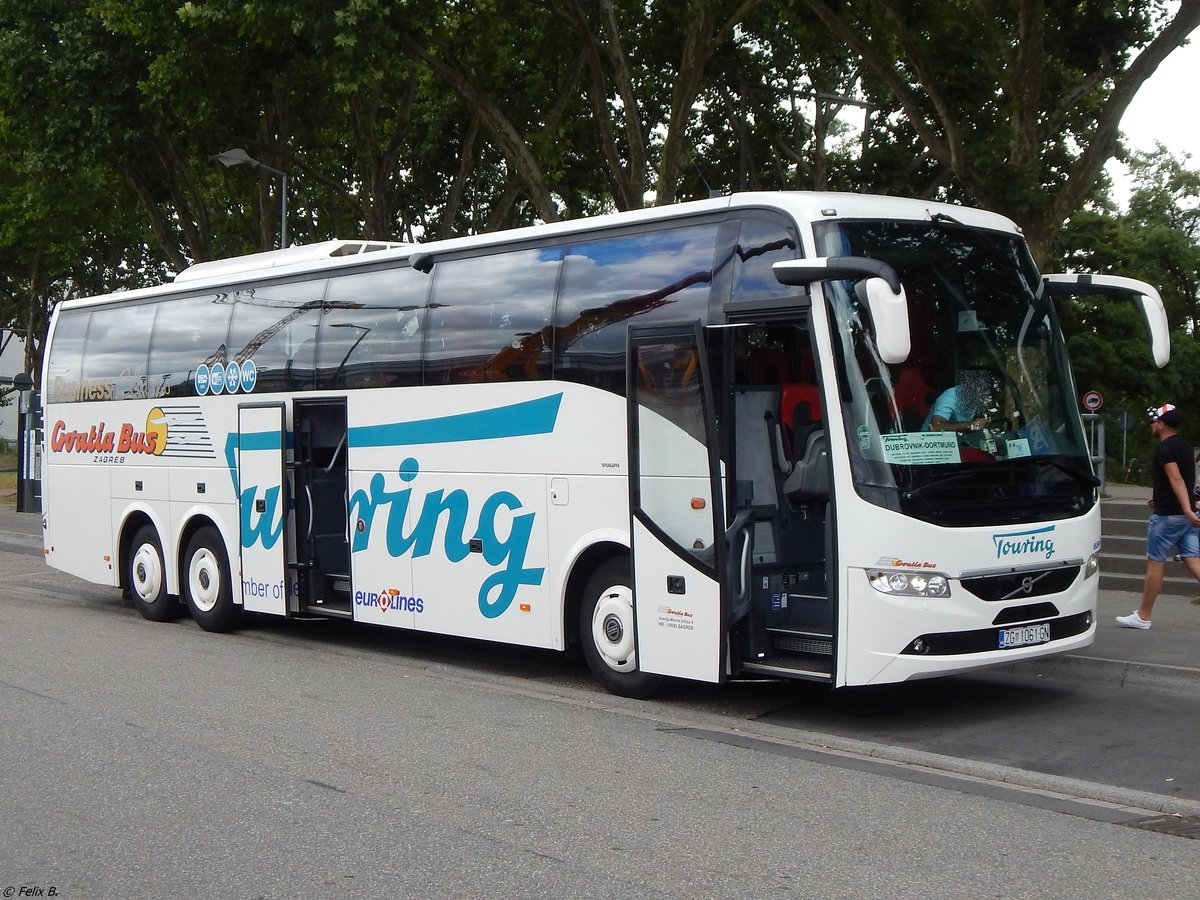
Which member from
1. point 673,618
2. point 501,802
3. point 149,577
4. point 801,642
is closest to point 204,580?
point 149,577

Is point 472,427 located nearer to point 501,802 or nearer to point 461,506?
point 461,506

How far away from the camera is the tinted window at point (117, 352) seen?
14422 millimetres

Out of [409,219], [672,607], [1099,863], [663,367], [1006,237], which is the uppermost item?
[409,219]

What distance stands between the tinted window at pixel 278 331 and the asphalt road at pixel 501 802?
3.19m

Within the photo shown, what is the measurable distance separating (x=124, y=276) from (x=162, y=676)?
4193 centimetres

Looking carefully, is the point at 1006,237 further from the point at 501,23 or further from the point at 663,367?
the point at 501,23

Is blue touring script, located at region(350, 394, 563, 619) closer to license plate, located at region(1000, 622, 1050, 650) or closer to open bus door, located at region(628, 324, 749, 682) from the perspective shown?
open bus door, located at region(628, 324, 749, 682)

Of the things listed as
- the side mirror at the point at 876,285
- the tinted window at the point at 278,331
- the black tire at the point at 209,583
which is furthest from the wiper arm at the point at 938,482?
the black tire at the point at 209,583

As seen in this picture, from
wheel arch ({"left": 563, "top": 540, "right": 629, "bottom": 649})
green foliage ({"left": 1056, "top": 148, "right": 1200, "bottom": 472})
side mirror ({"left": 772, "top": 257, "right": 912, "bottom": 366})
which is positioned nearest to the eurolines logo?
side mirror ({"left": 772, "top": 257, "right": 912, "bottom": 366})

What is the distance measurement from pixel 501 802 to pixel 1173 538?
7024mm

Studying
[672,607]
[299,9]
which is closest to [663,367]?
[672,607]

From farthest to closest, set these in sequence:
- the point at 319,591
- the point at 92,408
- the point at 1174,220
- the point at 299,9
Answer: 1. the point at 1174,220
2. the point at 299,9
3. the point at 92,408
4. the point at 319,591

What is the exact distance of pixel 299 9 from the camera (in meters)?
17.0

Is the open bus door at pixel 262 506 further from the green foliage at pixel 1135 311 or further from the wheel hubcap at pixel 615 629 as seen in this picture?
the green foliage at pixel 1135 311
